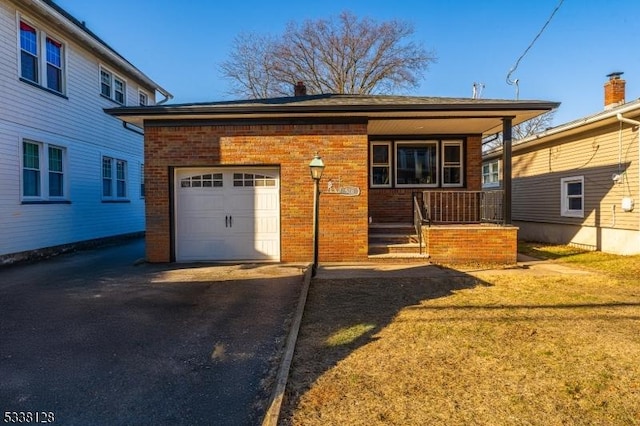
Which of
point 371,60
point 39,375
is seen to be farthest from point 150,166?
point 371,60

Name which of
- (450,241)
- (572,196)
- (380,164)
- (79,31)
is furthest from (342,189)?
(79,31)

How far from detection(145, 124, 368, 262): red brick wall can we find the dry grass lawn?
8.75 ft

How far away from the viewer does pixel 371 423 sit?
9.51 ft

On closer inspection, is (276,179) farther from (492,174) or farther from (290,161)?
(492,174)

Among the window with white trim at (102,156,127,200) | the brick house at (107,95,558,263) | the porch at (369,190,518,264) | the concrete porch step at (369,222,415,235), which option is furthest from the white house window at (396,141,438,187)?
the window with white trim at (102,156,127,200)

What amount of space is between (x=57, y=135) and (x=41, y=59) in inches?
77.7

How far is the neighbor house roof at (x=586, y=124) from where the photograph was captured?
10.5 m

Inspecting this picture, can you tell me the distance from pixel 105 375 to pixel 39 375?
576 mm

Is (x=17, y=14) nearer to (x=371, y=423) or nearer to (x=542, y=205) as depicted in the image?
(x=371, y=423)

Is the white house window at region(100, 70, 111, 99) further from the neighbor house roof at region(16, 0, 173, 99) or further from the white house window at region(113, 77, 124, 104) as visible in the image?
the neighbor house roof at region(16, 0, 173, 99)

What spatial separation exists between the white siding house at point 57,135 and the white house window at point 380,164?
8.70m

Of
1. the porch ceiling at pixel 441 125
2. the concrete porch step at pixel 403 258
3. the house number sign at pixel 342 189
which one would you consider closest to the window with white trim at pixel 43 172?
the house number sign at pixel 342 189

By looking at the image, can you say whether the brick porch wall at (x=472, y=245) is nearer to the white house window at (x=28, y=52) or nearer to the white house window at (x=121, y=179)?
the white house window at (x=28, y=52)

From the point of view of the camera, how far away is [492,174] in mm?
19938
